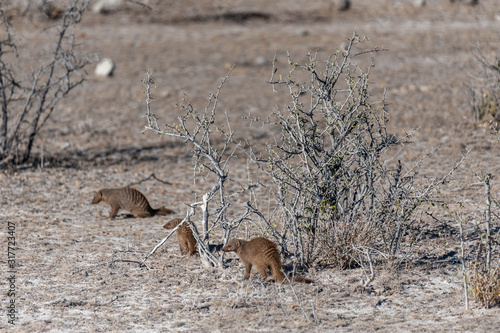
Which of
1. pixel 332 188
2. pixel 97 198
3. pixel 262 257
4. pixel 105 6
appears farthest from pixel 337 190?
pixel 105 6

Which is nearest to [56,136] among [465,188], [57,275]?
[57,275]

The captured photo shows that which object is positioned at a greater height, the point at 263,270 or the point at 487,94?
the point at 487,94

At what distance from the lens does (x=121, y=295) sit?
5.75m

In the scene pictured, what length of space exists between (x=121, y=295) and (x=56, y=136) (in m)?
6.44

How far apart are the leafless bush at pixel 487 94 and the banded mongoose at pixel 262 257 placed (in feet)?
19.5

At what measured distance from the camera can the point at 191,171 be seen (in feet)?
31.8

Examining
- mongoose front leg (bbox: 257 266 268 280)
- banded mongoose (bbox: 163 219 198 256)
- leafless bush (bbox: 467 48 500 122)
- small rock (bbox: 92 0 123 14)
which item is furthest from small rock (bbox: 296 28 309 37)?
mongoose front leg (bbox: 257 266 268 280)

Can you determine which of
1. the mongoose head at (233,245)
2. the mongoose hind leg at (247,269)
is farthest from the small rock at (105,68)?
the mongoose hind leg at (247,269)

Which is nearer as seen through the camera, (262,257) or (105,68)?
(262,257)

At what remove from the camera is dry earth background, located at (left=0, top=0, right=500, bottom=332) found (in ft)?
17.6

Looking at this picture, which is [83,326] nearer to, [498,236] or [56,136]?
[498,236]

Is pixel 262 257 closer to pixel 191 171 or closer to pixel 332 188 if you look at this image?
pixel 332 188

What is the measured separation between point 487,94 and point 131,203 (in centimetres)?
610

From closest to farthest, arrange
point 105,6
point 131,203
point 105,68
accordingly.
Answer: point 131,203 → point 105,68 → point 105,6
